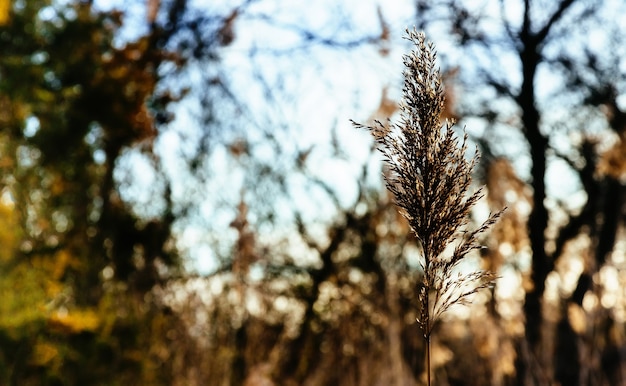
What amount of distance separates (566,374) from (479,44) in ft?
8.09

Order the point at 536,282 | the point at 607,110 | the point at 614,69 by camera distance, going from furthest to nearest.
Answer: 1. the point at 607,110
2. the point at 614,69
3. the point at 536,282

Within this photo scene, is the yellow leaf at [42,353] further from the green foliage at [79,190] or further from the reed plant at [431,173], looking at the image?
the reed plant at [431,173]

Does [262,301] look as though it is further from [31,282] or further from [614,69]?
[614,69]

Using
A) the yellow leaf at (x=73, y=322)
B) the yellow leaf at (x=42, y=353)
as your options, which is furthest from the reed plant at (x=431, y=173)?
the yellow leaf at (x=42, y=353)

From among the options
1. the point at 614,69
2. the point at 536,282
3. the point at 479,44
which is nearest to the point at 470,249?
the point at 536,282

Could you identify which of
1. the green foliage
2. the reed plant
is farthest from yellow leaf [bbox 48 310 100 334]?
the reed plant

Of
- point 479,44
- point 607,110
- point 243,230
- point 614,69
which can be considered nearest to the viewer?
point 243,230

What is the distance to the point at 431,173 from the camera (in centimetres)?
152

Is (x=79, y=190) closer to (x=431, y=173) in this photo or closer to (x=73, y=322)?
(x=73, y=322)

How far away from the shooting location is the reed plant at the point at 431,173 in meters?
1.50

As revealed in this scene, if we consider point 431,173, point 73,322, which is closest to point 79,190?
point 73,322

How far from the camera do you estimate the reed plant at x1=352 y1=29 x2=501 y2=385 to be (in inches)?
59.1

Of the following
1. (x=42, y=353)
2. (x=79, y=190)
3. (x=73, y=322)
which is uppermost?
(x=79, y=190)

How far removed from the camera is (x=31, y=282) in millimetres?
4562
